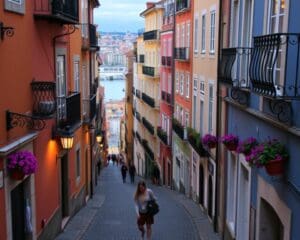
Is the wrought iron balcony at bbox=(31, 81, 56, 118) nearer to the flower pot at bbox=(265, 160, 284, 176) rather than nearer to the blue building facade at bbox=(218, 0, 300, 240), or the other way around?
the blue building facade at bbox=(218, 0, 300, 240)

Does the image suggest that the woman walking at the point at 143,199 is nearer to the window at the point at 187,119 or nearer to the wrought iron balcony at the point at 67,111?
the wrought iron balcony at the point at 67,111

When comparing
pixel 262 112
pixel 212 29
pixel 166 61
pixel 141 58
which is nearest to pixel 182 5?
pixel 166 61

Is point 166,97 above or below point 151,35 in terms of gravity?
below

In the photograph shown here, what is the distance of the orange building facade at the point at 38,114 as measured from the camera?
9.76m

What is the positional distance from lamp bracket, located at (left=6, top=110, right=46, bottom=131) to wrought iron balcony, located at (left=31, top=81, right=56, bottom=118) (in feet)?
0.82

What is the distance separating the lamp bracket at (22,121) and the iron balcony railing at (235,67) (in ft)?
14.3

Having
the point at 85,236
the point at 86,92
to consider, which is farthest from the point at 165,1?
the point at 85,236

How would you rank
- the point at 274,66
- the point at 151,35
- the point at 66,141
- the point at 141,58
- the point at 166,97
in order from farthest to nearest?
the point at 141,58 → the point at 151,35 → the point at 166,97 → the point at 66,141 → the point at 274,66

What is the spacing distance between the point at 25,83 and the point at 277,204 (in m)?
5.82

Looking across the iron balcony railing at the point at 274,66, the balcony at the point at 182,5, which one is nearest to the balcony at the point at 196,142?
the balcony at the point at 182,5

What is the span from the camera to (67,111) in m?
14.9

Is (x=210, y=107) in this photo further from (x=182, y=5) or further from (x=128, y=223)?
(x=182, y=5)

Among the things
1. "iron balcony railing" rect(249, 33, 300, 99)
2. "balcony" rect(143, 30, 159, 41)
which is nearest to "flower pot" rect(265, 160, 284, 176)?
"iron balcony railing" rect(249, 33, 300, 99)

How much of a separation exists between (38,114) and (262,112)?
4.95 m
